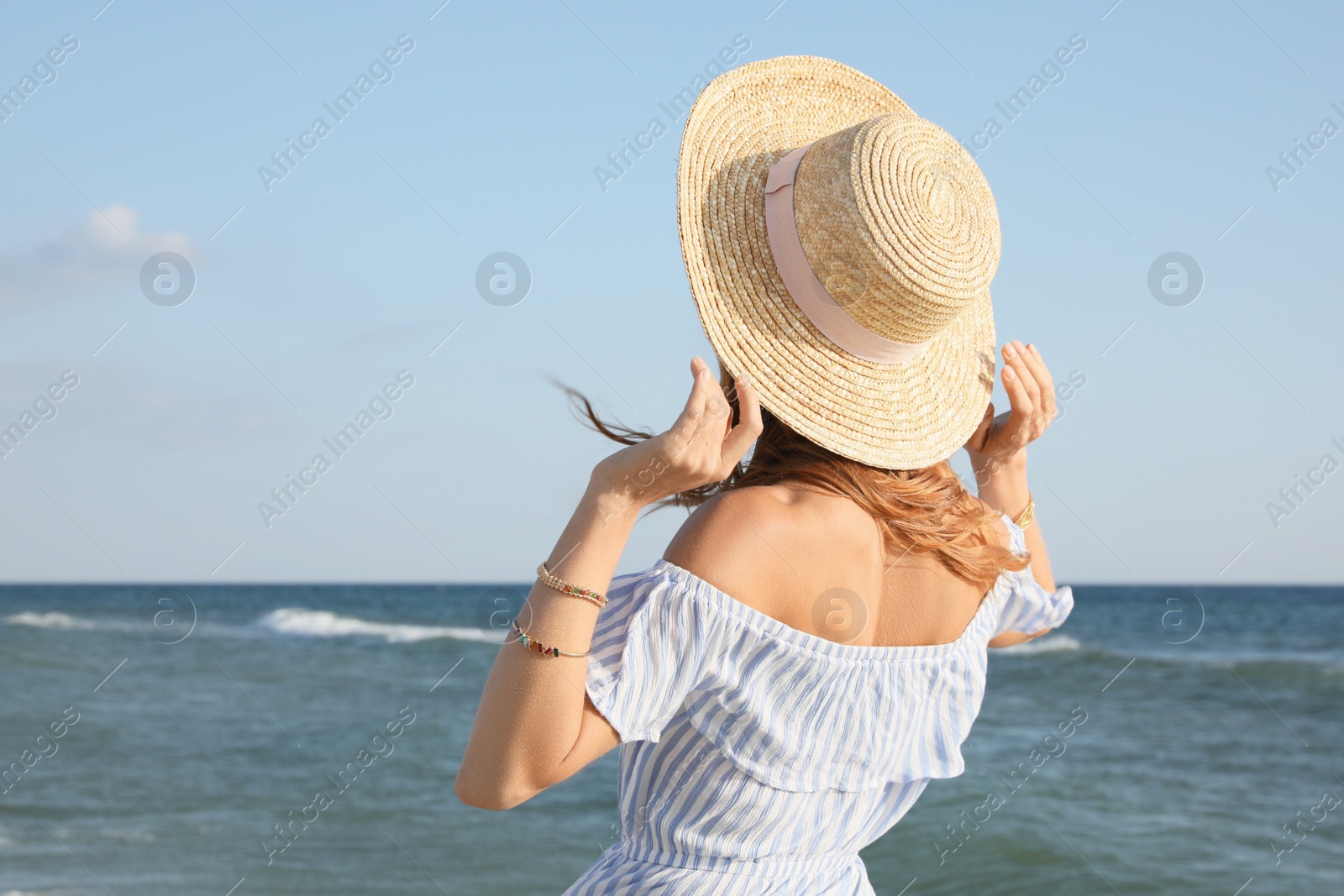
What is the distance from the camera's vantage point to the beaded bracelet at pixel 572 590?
1.40m

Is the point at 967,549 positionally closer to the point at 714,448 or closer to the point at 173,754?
the point at 714,448

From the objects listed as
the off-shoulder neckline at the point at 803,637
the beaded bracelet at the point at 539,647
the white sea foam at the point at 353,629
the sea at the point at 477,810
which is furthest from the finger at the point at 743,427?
the white sea foam at the point at 353,629

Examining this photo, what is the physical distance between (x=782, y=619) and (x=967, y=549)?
430 mm

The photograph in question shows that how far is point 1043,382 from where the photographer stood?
211cm

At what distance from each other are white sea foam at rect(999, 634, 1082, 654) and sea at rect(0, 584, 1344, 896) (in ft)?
0.73

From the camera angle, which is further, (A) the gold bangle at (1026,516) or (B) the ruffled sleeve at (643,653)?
(A) the gold bangle at (1026,516)

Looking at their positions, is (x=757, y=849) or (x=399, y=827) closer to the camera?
(x=757, y=849)

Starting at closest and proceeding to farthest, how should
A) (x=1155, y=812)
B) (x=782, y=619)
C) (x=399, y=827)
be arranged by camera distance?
(x=782, y=619) < (x=399, y=827) < (x=1155, y=812)

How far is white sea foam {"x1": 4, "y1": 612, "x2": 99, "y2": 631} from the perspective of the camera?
29173 mm

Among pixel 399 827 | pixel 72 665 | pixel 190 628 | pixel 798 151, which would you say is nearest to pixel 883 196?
pixel 798 151

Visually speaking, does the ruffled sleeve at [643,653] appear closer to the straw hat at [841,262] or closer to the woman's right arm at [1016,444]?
the straw hat at [841,262]

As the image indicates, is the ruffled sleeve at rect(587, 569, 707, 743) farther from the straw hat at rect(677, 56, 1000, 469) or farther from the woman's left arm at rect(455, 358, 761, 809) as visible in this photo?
the straw hat at rect(677, 56, 1000, 469)

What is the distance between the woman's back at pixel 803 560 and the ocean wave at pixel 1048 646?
18675 millimetres

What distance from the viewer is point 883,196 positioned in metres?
1.67
